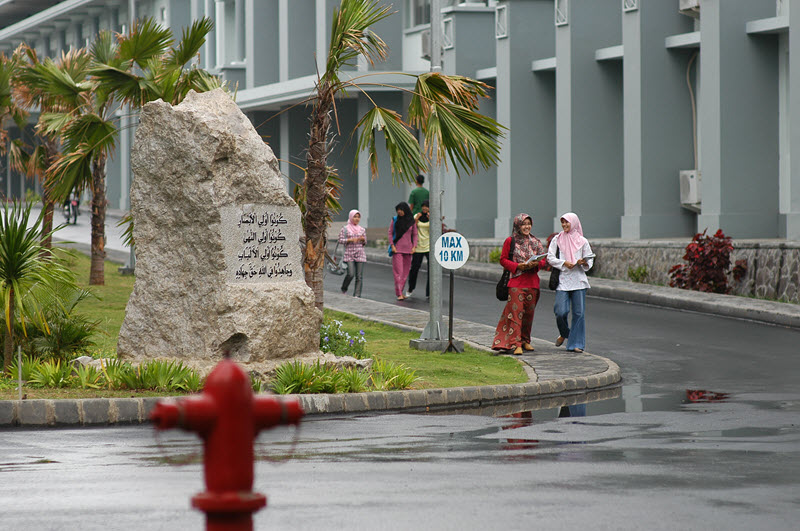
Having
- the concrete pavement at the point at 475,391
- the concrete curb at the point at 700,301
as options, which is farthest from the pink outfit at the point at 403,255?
the concrete curb at the point at 700,301

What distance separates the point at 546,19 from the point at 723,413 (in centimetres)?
2196

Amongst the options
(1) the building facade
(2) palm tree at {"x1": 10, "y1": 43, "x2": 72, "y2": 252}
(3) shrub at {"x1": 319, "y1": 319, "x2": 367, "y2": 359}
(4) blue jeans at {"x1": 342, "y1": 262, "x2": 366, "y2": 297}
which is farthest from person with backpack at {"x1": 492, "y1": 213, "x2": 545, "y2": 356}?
(2) palm tree at {"x1": 10, "y1": 43, "x2": 72, "y2": 252}

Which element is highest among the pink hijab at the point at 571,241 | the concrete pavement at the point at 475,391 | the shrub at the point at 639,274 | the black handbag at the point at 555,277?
the pink hijab at the point at 571,241

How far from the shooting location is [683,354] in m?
15.4

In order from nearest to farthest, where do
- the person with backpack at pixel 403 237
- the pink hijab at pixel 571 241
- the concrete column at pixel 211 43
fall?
the pink hijab at pixel 571 241
the person with backpack at pixel 403 237
the concrete column at pixel 211 43

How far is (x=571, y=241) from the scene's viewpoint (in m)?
15.5

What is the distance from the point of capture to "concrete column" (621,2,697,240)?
26.0 meters

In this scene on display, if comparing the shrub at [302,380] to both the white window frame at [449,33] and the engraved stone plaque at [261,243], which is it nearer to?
the engraved stone plaque at [261,243]

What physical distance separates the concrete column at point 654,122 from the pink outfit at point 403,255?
20.7 ft

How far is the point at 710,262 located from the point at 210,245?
12.1 meters

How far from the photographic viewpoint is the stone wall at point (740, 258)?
19.9 metres

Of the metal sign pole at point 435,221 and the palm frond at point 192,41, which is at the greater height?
the palm frond at point 192,41

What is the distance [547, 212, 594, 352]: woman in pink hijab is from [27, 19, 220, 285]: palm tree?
247 inches

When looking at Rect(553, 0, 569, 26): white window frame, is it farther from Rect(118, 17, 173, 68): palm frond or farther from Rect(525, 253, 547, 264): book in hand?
Rect(525, 253, 547, 264): book in hand
